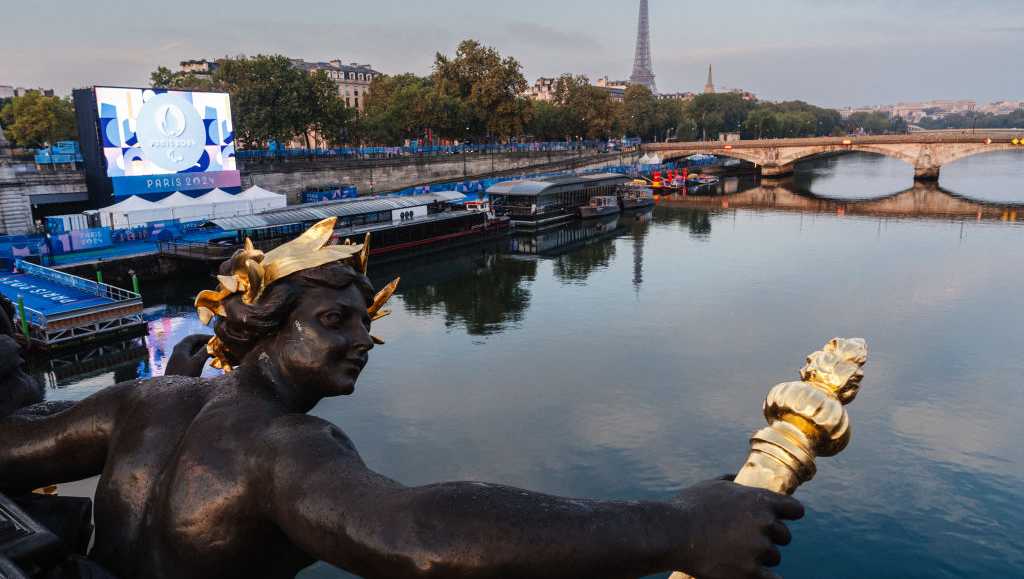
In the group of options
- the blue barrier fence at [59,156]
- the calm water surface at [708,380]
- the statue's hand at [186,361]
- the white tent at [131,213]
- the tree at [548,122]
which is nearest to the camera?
the statue's hand at [186,361]

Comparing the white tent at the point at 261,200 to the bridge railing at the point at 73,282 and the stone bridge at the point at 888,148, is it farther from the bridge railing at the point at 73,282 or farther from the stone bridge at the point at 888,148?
the stone bridge at the point at 888,148

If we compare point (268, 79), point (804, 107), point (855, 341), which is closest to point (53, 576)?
point (855, 341)

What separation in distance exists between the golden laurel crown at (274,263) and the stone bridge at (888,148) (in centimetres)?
8086

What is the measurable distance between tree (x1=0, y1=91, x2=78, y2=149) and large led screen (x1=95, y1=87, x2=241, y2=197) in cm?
2383

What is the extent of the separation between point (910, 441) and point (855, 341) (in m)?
16.1

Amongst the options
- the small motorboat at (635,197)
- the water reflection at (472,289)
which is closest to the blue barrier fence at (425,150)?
the small motorboat at (635,197)

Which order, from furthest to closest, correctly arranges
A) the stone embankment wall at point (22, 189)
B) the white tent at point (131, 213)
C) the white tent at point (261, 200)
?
the white tent at point (261, 200)
the stone embankment wall at point (22, 189)
the white tent at point (131, 213)

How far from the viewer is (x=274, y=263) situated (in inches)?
88.2

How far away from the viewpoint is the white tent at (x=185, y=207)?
113 feet

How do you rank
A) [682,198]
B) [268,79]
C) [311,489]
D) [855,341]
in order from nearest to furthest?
[311,489], [855,341], [268,79], [682,198]

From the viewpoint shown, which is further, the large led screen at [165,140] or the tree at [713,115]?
the tree at [713,115]

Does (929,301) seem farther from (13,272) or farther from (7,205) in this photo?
(7,205)

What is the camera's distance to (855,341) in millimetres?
2002

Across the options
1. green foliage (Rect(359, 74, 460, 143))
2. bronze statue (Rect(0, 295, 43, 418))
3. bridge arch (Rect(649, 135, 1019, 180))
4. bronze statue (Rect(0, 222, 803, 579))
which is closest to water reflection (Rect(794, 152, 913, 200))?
bridge arch (Rect(649, 135, 1019, 180))
